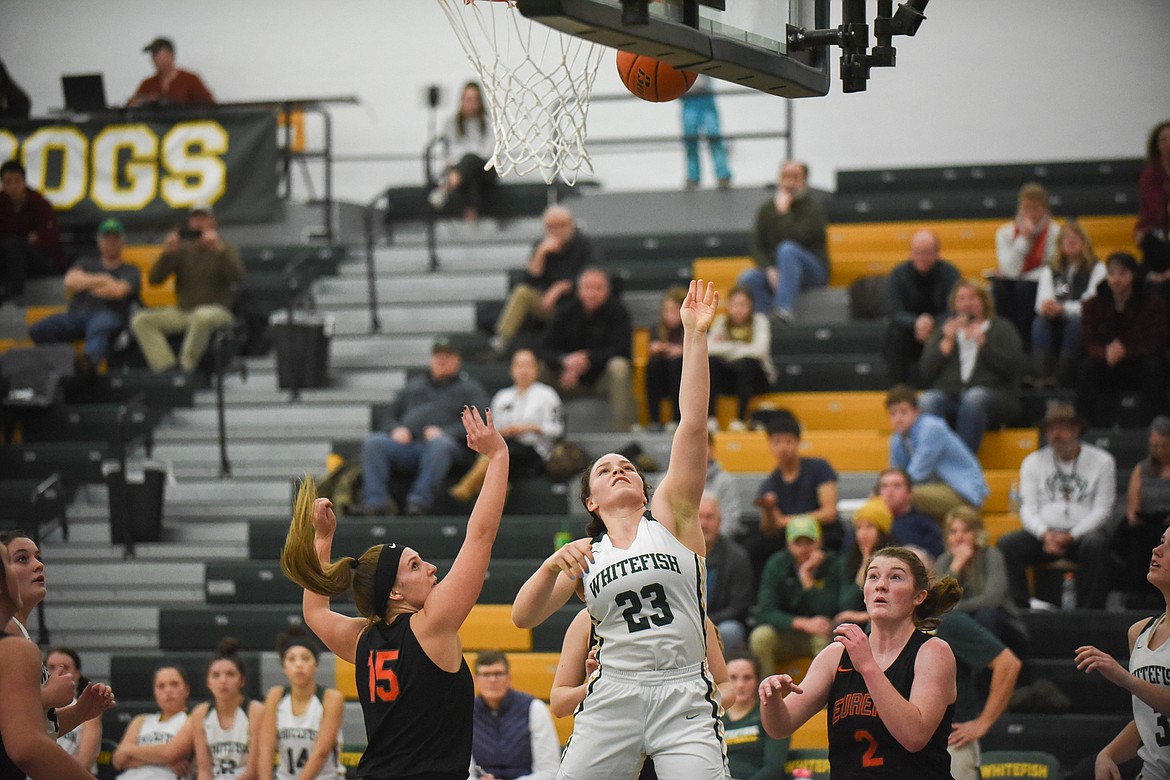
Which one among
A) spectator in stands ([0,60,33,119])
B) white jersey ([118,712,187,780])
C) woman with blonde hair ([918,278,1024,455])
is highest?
spectator in stands ([0,60,33,119])

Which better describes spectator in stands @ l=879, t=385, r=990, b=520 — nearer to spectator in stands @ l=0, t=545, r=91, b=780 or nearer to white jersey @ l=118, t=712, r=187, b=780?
white jersey @ l=118, t=712, r=187, b=780

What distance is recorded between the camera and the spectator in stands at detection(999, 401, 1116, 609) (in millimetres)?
8953

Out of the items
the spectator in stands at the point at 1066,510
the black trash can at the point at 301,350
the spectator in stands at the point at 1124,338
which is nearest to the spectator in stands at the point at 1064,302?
the spectator in stands at the point at 1124,338

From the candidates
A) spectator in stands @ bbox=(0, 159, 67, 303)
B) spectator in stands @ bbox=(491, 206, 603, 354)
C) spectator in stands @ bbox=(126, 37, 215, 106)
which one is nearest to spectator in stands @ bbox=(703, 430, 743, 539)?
spectator in stands @ bbox=(491, 206, 603, 354)

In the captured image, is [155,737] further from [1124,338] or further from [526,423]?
[1124,338]

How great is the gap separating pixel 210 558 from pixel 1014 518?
5.76 metres

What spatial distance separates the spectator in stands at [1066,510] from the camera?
8.95 meters

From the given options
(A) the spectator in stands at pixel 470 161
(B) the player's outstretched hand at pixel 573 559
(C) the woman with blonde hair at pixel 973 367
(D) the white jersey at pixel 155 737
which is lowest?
(D) the white jersey at pixel 155 737

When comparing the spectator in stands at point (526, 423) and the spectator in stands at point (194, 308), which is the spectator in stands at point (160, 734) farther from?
the spectator in stands at point (194, 308)

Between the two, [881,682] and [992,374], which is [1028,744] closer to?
[992,374]

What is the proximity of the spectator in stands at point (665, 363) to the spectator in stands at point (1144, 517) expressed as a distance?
131 inches

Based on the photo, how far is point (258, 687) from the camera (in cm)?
963

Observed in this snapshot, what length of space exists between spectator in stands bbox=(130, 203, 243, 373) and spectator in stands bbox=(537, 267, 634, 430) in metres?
3.08

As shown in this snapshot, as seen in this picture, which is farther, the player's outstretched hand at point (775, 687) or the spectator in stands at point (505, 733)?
the spectator in stands at point (505, 733)
